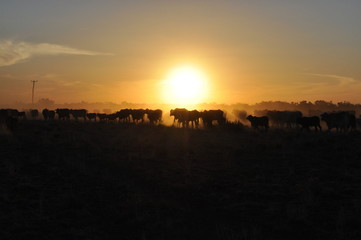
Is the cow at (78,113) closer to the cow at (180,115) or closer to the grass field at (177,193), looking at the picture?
the cow at (180,115)

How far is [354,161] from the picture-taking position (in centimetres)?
1942

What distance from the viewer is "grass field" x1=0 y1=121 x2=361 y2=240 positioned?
10445 mm

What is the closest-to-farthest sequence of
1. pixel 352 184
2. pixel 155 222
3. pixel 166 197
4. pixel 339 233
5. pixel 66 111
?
pixel 339 233, pixel 155 222, pixel 166 197, pixel 352 184, pixel 66 111

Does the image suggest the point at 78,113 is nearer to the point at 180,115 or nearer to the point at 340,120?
the point at 180,115

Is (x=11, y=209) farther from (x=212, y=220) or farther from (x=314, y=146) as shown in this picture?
(x=314, y=146)

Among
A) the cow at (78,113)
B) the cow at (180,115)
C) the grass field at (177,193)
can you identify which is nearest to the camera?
the grass field at (177,193)

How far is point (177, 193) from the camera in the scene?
13.9 metres

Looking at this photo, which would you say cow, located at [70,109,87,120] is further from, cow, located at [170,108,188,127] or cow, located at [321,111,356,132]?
cow, located at [321,111,356,132]

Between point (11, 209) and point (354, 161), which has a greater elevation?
point (354, 161)

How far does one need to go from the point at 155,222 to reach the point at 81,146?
13471 mm

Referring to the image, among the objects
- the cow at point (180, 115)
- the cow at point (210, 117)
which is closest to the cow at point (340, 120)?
the cow at point (210, 117)

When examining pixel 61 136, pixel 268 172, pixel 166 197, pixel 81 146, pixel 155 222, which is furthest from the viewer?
pixel 61 136

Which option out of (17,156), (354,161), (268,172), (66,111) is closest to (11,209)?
(17,156)

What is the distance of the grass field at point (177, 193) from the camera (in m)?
10.4
